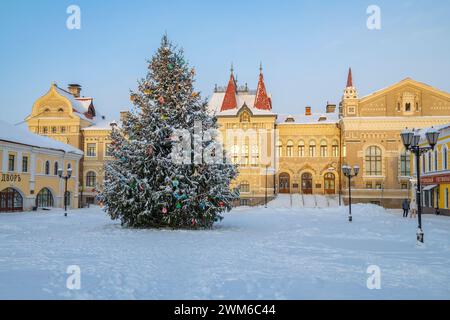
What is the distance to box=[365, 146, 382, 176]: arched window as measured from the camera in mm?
42188

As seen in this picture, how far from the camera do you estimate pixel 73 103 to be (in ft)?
165

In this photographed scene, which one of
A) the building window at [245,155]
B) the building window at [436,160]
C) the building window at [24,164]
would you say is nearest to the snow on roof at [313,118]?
the building window at [245,155]

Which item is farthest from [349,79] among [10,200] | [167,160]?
[10,200]

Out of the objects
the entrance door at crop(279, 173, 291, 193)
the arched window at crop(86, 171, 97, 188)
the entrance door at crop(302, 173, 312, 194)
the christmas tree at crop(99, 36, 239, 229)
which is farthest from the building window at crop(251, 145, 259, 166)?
the christmas tree at crop(99, 36, 239, 229)

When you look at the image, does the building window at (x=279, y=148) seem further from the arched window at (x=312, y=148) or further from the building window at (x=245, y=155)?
the building window at (x=245, y=155)

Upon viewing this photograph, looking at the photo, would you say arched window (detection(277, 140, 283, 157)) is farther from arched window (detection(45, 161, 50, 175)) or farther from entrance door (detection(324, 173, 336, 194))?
arched window (detection(45, 161, 50, 175))

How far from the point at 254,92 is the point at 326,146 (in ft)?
35.7

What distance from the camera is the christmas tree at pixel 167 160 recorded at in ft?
58.7

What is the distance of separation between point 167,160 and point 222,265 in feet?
29.7

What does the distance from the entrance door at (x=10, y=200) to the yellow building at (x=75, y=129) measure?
1451 cm

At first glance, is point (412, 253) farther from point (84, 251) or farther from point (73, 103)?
point (73, 103)

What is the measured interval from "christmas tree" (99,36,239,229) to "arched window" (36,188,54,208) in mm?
19982

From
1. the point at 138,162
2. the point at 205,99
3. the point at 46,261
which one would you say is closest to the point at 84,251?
the point at 46,261

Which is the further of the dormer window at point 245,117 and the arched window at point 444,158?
the dormer window at point 245,117
